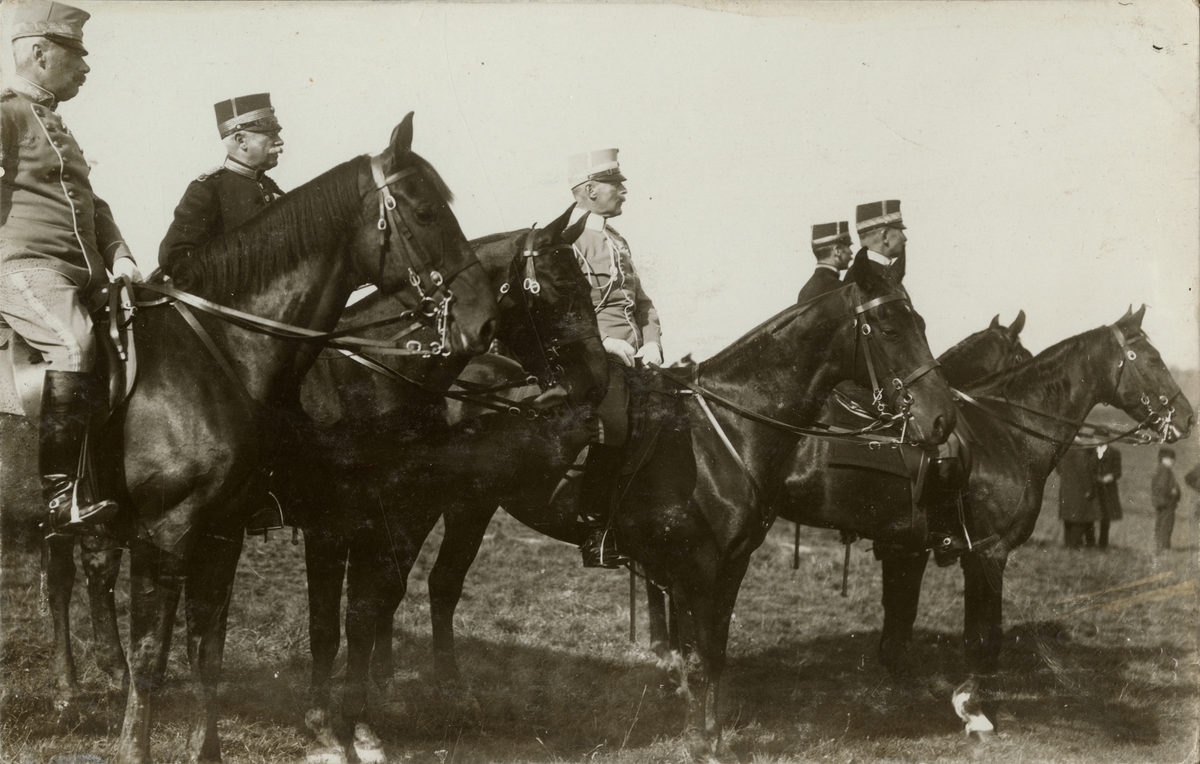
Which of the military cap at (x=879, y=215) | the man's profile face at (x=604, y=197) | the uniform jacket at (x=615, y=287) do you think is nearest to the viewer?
the uniform jacket at (x=615, y=287)

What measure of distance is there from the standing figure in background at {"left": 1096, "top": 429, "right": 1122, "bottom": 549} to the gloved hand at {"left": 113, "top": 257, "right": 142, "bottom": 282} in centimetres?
1414

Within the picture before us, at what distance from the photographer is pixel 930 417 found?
6.71 m

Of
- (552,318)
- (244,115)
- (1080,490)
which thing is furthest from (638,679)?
(1080,490)

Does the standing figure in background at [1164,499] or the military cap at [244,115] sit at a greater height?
the military cap at [244,115]

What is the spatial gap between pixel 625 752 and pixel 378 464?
8.41 feet

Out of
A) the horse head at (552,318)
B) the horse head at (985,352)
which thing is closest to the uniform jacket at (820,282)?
the horse head at (985,352)

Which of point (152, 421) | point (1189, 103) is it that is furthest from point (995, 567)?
point (152, 421)

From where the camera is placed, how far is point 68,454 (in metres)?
4.84

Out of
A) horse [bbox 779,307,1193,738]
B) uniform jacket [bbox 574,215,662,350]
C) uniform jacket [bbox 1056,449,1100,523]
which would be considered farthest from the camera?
uniform jacket [bbox 1056,449,1100,523]

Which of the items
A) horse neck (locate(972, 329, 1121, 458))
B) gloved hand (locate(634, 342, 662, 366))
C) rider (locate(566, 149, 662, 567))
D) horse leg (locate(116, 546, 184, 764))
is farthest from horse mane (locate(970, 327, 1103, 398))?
horse leg (locate(116, 546, 184, 764))

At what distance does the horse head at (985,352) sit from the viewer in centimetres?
944

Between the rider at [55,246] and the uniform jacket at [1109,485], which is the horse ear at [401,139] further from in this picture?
the uniform jacket at [1109,485]

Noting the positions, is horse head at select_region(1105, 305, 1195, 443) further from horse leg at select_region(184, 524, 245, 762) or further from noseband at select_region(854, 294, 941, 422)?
horse leg at select_region(184, 524, 245, 762)

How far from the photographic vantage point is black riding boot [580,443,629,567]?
6.93m
